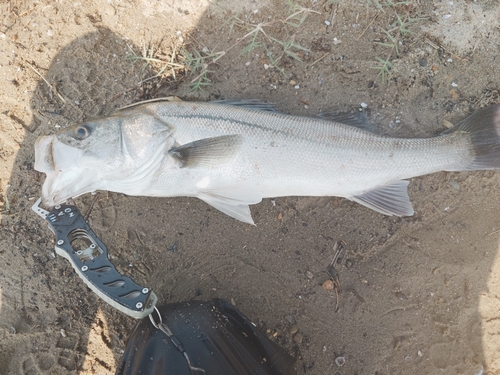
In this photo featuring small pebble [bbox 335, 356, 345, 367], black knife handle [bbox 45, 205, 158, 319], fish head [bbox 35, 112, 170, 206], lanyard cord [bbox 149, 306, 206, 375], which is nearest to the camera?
black knife handle [bbox 45, 205, 158, 319]

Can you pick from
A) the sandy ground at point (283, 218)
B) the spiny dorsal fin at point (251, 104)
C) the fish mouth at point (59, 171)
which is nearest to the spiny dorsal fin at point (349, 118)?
the sandy ground at point (283, 218)

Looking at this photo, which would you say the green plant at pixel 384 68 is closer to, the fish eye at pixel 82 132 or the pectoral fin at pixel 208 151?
the pectoral fin at pixel 208 151

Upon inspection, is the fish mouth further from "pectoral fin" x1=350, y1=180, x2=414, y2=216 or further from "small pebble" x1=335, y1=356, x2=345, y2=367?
"small pebble" x1=335, y1=356, x2=345, y2=367

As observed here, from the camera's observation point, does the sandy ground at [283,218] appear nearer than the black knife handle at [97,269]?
Answer: No

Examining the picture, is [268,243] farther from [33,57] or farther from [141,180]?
[33,57]

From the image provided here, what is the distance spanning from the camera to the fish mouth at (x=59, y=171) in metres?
2.56

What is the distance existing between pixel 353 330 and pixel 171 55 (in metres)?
2.99

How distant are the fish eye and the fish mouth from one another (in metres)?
0.10

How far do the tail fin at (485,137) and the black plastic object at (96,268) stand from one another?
2804 millimetres

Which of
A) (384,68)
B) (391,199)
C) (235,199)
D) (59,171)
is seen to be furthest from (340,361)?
(59,171)

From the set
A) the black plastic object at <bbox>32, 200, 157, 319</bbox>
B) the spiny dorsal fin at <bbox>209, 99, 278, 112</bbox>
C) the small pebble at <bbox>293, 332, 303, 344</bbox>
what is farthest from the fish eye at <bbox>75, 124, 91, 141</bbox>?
the small pebble at <bbox>293, 332, 303, 344</bbox>

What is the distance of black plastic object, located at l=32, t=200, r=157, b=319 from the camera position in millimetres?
2346

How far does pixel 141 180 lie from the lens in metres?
2.71

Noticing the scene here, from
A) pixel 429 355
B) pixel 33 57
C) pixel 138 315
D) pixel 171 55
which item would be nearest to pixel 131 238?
pixel 138 315
